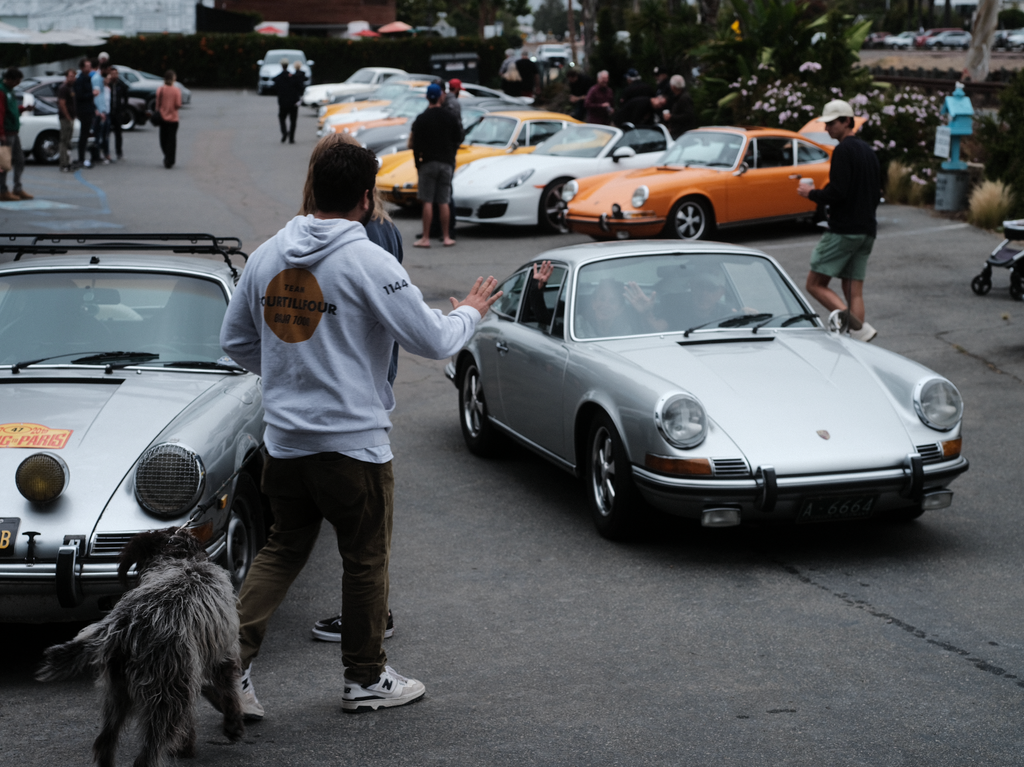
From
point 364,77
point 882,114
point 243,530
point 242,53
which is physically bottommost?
point 243,530

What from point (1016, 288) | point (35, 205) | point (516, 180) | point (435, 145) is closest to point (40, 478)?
point (1016, 288)

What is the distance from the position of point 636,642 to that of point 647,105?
55.4ft

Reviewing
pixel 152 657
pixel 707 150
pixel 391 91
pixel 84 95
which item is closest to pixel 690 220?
pixel 707 150

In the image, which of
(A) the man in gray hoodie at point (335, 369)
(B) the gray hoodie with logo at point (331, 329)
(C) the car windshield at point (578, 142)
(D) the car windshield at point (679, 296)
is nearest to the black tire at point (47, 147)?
(C) the car windshield at point (578, 142)

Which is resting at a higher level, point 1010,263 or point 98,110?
point 98,110

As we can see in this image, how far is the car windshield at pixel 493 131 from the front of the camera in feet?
63.0

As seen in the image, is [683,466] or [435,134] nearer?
[683,466]

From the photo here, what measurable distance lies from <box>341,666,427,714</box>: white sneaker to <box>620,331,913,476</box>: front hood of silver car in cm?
230

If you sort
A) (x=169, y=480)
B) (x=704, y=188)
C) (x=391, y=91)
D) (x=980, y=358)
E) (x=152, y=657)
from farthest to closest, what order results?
1. (x=391, y=91)
2. (x=704, y=188)
3. (x=980, y=358)
4. (x=169, y=480)
5. (x=152, y=657)

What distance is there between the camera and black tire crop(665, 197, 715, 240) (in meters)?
15.0

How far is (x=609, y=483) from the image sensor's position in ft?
20.3

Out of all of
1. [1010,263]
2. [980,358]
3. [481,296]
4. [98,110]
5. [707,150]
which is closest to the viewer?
[481,296]

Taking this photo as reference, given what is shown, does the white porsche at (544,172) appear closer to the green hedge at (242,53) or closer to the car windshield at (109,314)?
the car windshield at (109,314)

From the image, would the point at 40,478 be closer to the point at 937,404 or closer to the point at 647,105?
the point at 937,404
